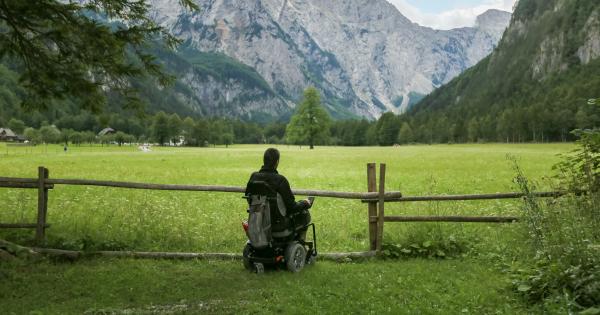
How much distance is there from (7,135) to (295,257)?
7927 inches

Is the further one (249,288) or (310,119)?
(310,119)

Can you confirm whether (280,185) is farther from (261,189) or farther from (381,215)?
(381,215)

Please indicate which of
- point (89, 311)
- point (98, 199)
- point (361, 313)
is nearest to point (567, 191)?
point (361, 313)

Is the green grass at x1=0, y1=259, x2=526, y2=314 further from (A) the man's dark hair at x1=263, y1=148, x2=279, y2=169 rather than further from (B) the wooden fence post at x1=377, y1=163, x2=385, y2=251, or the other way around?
(A) the man's dark hair at x1=263, y1=148, x2=279, y2=169

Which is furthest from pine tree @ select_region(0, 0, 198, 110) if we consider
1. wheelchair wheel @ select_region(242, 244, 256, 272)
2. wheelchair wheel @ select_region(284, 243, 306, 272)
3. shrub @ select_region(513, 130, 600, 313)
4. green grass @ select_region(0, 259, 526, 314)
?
shrub @ select_region(513, 130, 600, 313)

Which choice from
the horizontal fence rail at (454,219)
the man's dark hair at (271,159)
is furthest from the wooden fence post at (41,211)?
the horizontal fence rail at (454,219)

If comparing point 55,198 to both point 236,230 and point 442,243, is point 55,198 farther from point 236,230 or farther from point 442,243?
point 442,243

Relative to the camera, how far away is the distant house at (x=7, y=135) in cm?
17300

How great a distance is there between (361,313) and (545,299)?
2810mm

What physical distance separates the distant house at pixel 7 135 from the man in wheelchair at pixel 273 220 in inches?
7798

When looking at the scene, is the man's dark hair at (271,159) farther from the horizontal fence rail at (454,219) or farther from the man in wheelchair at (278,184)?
the horizontal fence rail at (454,219)

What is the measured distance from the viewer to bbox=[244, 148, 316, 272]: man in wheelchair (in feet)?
28.7

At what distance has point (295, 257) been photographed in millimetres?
9445

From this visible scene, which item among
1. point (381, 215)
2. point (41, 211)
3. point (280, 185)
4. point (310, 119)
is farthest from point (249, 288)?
point (310, 119)
